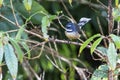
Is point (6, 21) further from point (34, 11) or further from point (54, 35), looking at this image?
point (54, 35)

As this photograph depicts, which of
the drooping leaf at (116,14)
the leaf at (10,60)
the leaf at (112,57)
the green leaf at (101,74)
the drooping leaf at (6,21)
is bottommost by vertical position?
the green leaf at (101,74)

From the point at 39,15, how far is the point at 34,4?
53mm

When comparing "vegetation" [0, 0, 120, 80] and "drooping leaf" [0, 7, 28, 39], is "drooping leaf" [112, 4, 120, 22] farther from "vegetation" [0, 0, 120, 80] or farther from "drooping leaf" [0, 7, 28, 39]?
"drooping leaf" [0, 7, 28, 39]

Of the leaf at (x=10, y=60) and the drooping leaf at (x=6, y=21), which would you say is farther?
the drooping leaf at (x=6, y=21)

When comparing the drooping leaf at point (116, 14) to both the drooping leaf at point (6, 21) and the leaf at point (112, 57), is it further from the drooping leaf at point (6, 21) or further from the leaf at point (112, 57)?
the drooping leaf at point (6, 21)

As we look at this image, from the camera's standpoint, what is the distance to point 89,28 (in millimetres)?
2059

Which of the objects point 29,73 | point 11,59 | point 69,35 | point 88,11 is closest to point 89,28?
point 88,11

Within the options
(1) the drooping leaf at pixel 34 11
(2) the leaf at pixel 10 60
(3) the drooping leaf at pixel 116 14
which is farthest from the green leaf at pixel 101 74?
(1) the drooping leaf at pixel 34 11

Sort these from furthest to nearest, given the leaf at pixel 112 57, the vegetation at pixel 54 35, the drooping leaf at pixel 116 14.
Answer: the vegetation at pixel 54 35 → the drooping leaf at pixel 116 14 → the leaf at pixel 112 57

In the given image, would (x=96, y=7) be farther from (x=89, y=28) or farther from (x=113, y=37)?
(x=113, y=37)

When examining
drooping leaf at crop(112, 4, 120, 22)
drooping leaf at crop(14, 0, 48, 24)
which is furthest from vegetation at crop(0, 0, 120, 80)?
drooping leaf at crop(112, 4, 120, 22)

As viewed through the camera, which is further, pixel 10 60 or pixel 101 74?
pixel 101 74

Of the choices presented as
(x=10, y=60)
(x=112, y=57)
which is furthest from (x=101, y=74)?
(x=10, y=60)

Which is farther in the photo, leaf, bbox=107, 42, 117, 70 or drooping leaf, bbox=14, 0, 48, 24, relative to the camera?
drooping leaf, bbox=14, 0, 48, 24
